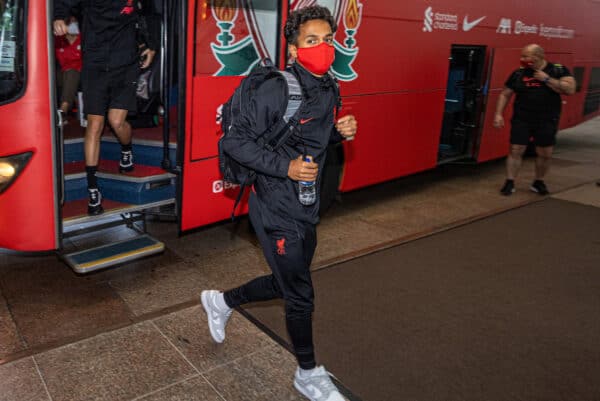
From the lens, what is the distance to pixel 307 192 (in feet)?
8.19

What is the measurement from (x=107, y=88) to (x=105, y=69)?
143mm

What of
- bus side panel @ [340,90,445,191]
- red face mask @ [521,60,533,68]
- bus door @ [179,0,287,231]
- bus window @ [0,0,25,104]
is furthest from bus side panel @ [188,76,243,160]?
red face mask @ [521,60,533,68]

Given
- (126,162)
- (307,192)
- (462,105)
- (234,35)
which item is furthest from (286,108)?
(462,105)

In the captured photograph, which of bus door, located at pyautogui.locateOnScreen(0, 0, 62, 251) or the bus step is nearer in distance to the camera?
bus door, located at pyautogui.locateOnScreen(0, 0, 62, 251)

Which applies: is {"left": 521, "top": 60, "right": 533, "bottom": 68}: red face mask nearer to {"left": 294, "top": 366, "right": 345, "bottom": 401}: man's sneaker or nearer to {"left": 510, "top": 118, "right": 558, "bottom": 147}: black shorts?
{"left": 510, "top": 118, "right": 558, "bottom": 147}: black shorts

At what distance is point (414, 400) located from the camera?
286cm

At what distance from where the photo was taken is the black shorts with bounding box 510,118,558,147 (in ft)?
21.4

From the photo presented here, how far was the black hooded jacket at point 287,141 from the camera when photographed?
7.87 ft

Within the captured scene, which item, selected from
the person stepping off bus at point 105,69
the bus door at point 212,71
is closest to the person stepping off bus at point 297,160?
the bus door at point 212,71

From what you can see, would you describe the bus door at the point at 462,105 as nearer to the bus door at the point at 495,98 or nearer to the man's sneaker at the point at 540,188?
the bus door at the point at 495,98

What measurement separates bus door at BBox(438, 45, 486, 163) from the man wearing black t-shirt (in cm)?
52

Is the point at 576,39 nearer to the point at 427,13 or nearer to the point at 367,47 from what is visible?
the point at 427,13

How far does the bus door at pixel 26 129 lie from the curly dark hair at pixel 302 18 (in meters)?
1.70

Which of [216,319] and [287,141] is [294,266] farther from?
[216,319]
